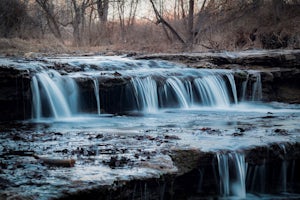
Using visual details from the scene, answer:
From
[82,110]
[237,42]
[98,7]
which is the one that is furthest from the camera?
[98,7]

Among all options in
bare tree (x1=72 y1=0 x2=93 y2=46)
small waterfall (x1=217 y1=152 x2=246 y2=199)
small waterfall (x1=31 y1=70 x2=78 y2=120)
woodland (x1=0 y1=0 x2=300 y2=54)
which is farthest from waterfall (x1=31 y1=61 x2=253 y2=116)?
bare tree (x1=72 y1=0 x2=93 y2=46)

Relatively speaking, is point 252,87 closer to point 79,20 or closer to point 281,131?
point 281,131

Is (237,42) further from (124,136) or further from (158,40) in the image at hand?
(124,136)

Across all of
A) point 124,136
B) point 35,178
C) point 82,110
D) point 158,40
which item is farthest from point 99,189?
point 158,40

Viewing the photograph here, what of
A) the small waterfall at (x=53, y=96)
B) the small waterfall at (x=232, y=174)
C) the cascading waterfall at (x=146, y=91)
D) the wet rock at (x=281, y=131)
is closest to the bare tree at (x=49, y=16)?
the cascading waterfall at (x=146, y=91)

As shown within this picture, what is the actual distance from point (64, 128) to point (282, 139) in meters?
3.98

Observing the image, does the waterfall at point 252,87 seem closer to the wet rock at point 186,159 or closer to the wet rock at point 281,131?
the wet rock at point 281,131

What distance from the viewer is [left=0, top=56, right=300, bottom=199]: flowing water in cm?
625

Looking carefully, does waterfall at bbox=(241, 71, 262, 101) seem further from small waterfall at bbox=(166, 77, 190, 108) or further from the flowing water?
small waterfall at bbox=(166, 77, 190, 108)

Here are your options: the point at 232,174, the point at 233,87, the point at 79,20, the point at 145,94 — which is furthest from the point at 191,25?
the point at 232,174

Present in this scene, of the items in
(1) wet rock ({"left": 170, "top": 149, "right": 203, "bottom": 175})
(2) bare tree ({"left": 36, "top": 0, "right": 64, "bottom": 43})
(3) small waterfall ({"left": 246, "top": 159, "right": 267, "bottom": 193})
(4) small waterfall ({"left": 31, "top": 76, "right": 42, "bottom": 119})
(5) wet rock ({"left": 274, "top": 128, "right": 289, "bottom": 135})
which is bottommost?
(3) small waterfall ({"left": 246, "top": 159, "right": 267, "bottom": 193})

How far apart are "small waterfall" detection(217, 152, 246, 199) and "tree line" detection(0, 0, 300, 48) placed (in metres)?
15.3

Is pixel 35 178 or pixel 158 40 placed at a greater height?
Answer: pixel 158 40

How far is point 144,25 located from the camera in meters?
26.6
